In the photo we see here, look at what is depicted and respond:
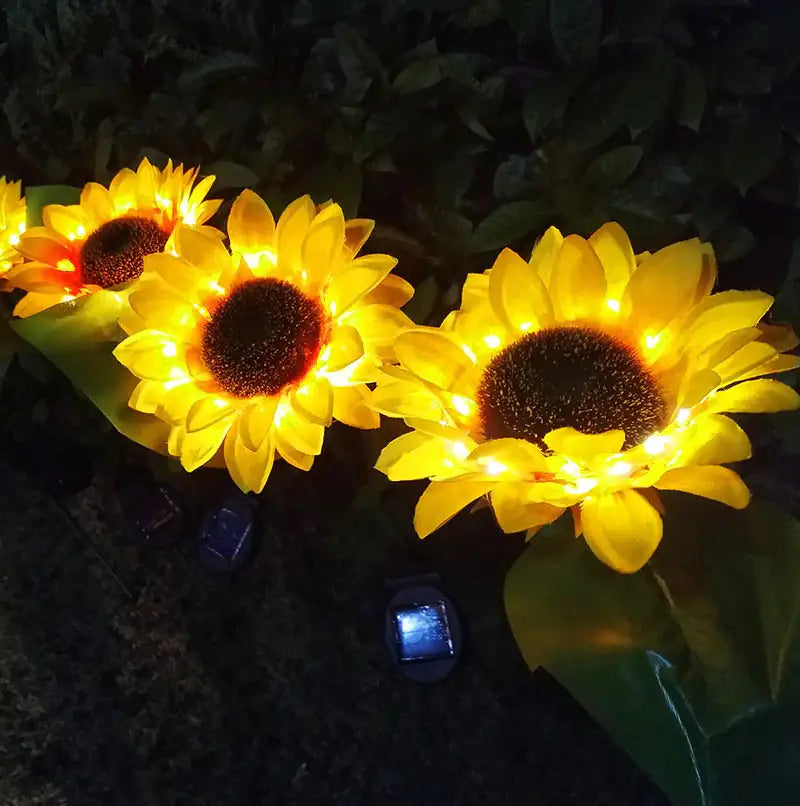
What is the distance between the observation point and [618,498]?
45 centimetres

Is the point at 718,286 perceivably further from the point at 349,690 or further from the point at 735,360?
the point at 349,690

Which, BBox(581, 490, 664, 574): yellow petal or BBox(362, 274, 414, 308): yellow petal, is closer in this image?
BBox(581, 490, 664, 574): yellow petal

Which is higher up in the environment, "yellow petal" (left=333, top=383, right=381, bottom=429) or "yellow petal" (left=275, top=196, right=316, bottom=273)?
"yellow petal" (left=275, top=196, right=316, bottom=273)

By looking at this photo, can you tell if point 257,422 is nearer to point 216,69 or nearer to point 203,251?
point 203,251

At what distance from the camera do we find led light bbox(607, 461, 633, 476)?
43 cm

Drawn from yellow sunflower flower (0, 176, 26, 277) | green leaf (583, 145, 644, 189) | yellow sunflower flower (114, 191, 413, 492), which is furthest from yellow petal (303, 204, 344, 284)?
yellow sunflower flower (0, 176, 26, 277)

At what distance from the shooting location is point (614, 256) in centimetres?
50

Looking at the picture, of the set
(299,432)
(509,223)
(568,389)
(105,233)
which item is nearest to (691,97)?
(509,223)

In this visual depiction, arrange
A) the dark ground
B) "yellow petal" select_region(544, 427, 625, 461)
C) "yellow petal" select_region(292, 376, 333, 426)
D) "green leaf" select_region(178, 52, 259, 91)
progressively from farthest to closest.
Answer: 1. the dark ground
2. "green leaf" select_region(178, 52, 259, 91)
3. "yellow petal" select_region(292, 376, 333, 426)
4. "yellow petal" select_region(544, 427, 625, 461)

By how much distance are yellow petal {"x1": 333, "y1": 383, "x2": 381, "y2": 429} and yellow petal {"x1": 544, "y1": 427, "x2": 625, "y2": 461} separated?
16 cm

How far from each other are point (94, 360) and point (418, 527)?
28cm

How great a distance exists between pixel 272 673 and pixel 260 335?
1.64ft

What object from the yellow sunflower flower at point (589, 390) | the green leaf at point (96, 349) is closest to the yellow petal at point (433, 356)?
the yellow sunflower flower at point (589, 390)

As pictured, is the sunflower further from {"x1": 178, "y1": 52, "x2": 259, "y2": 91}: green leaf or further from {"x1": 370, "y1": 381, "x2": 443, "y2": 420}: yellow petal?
{"x1": 370, "y1": 381, "x2": 443, "y2": 420}: yellow petal
